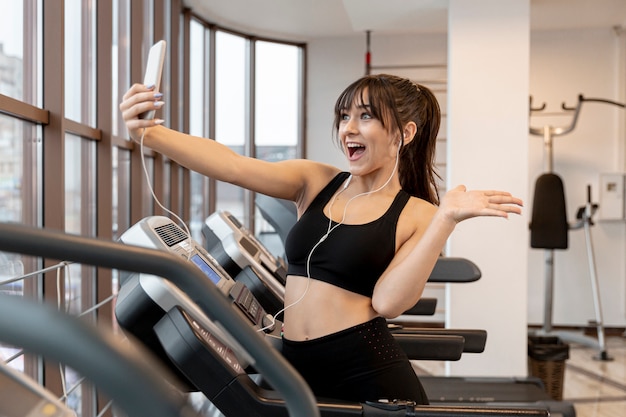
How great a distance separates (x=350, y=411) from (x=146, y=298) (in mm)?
507

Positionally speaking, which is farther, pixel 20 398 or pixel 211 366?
pixel 211 366

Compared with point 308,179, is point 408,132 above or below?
above

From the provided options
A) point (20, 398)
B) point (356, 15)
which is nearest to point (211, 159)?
point (20, 398)

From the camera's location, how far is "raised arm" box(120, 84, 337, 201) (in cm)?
144

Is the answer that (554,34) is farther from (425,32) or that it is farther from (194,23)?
(194,23)

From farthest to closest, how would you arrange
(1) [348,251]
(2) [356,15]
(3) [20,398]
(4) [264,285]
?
(2) [356,15] → (4) [264,285] → (1) [348,251] → (3) [20,398]

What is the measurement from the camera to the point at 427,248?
4.83ft

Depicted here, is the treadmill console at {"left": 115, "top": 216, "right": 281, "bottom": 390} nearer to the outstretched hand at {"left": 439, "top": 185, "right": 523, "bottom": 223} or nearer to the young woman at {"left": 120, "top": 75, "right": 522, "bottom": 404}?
the young woman at {"left": 120, "top": 75, "right": 522, "bottom": 404}

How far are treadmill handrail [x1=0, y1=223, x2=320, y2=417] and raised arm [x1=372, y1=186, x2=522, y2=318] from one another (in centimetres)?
90

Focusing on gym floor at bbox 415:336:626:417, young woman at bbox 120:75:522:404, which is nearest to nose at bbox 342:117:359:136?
young woman at bbox 120:75:522:404

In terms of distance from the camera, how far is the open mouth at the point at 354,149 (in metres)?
1.66

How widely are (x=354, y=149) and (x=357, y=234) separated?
237 mm

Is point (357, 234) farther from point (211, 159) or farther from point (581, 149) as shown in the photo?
point (581, 149)

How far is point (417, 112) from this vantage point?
1726 millimetres
